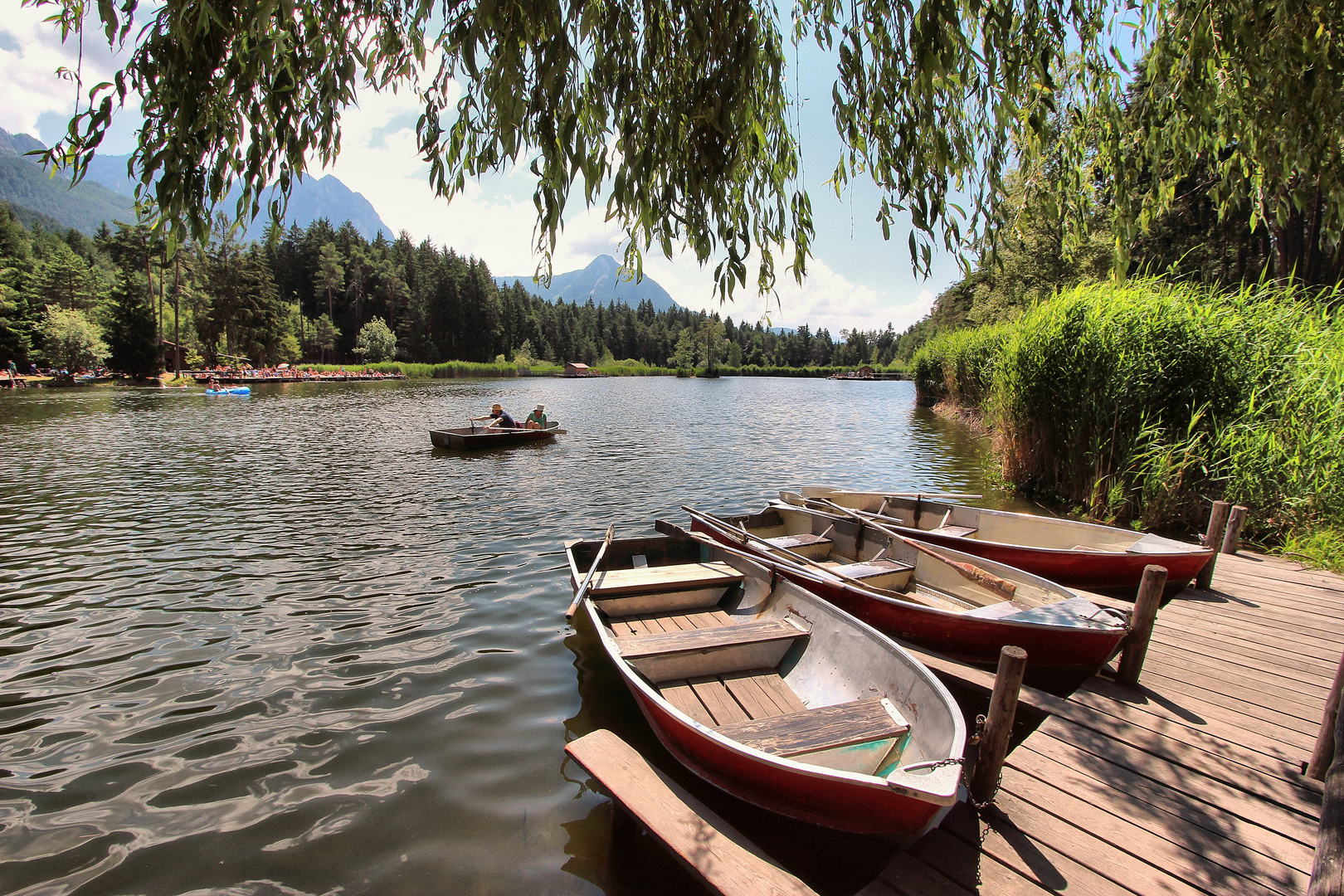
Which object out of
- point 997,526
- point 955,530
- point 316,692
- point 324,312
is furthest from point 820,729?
point 324,312

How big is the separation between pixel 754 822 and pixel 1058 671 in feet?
10.7

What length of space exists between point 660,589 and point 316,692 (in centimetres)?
328

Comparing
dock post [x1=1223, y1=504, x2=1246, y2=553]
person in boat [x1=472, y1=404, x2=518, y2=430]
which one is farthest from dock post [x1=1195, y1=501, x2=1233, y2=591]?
person in boat [x1=472, y1=404, x2=518, y2=430]

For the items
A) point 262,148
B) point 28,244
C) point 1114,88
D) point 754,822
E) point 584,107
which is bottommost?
point 754,822

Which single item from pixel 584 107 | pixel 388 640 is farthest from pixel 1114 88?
pixel 388 640

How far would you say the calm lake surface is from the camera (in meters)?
3.68

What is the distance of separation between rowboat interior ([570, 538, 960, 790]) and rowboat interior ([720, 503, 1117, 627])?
958 millimetres

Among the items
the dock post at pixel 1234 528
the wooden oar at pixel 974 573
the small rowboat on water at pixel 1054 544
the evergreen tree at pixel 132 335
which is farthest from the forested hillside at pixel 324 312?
the dock post at pixel 1234 528

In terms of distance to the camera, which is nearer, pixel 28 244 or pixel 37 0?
pixel 37 0

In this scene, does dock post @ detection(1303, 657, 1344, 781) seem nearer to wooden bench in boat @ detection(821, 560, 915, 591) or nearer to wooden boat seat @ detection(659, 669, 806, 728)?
wooden boat seat @ detection(659, 669, 806, 728)

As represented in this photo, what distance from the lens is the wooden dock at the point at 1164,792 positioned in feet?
9.75

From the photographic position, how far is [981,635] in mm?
5062

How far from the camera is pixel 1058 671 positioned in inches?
211

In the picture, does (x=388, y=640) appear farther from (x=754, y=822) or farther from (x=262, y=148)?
(x=262, y=148)
